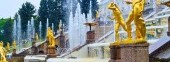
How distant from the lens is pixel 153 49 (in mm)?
11383

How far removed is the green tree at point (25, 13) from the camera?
179 ft

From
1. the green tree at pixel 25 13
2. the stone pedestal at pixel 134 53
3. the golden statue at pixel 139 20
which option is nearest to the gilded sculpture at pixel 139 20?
the golden statue at pixel 139 20

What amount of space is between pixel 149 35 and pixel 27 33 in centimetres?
3684

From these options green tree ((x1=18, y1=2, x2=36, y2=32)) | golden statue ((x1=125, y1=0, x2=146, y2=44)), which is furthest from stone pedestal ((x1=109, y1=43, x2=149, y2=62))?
green tree ((x1=18, y1=2, x2=36, y2=32))

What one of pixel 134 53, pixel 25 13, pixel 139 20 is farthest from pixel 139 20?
pixel 25 13

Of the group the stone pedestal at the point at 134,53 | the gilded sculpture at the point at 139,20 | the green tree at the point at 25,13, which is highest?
the green tree at the point at 25,13

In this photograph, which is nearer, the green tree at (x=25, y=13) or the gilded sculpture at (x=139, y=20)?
the gilded sculpture at (x=139, y=20)

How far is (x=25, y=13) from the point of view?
55031mm

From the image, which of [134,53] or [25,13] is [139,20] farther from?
[25,13]

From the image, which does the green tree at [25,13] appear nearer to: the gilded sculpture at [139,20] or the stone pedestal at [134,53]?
the stone pedestal at [134,53]

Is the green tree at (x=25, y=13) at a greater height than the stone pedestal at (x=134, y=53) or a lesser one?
greater

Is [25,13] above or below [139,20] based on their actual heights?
above

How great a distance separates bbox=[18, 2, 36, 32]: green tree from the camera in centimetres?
5442

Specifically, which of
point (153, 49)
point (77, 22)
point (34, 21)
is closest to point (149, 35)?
point (153, 49)
